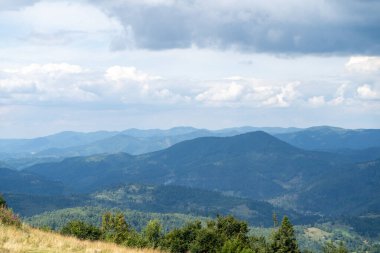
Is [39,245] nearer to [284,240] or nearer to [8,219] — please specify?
[8,219]

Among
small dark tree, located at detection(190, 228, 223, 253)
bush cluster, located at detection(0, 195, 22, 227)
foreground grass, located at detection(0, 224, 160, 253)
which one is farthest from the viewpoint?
small dark tree, located at detection(190, 228, 223, 253)

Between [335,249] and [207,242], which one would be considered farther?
[335,249]

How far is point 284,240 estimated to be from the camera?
74000mm

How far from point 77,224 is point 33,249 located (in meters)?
90.5

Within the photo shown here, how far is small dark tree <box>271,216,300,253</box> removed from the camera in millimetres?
73812

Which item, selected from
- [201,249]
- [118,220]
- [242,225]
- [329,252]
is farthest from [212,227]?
[329,252]

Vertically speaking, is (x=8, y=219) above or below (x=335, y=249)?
above

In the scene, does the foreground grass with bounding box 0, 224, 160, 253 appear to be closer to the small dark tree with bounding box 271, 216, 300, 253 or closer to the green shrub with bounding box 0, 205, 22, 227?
the green shrub with bounding box 0, 205, 22, 227

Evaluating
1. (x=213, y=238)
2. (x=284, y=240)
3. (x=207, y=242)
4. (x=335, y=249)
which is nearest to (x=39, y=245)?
(x=207, y=242)

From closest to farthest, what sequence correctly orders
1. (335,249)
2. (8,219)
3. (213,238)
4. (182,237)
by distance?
1. (8,219)
2. (213,238)
3. (182,237)
4. (335,249)

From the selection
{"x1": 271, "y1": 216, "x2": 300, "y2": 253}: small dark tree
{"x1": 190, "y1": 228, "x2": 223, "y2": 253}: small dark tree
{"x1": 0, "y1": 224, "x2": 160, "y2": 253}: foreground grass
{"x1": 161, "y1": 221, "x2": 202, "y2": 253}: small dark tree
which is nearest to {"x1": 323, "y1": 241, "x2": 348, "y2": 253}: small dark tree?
{"x1": 161, "y1": 221, "x2": 202, "y2": 253}: small dark tree

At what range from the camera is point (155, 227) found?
123750mm

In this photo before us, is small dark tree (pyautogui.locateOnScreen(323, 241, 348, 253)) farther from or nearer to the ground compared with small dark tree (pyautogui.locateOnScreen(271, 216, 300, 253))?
nearer to the ground

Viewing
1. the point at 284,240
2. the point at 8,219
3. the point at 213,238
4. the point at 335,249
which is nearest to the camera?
the point at 8,219
